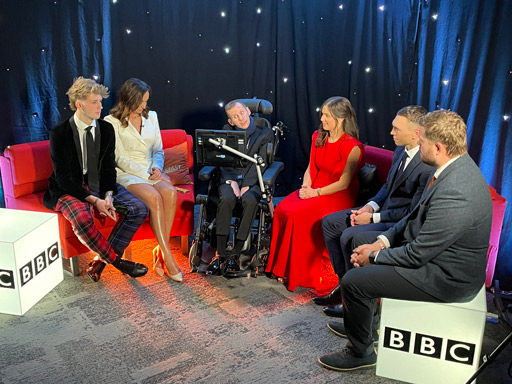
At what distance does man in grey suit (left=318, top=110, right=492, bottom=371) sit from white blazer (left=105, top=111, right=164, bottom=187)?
1898 millimetres

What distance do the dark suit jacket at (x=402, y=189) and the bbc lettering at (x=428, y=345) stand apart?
0.72 meters

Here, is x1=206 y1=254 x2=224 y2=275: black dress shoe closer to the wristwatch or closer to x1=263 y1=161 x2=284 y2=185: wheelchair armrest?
x1=263 y1=161 x2=284 y2=185: wheelchair armrest

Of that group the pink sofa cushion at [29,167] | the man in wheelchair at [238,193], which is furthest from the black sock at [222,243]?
the pink sofa cushion at [29,167]

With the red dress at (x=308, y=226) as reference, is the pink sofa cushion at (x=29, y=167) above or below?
above

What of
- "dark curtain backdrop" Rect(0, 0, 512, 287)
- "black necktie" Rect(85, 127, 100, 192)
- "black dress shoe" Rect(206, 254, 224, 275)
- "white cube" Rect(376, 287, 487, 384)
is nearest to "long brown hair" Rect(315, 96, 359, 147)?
"dark curtain backdrop" Rect(0, 0, 512, 287)

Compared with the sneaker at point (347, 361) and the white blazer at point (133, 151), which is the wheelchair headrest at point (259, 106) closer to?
the white blazer at point (133, 151)

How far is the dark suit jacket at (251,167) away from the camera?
376cm

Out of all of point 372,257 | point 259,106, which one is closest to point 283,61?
point 259,106

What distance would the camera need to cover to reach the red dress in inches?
136

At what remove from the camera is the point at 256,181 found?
375 cm

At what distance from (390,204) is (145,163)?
1833 millimetres

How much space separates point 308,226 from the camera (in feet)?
11.3

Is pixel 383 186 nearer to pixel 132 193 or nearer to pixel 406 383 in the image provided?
pixel 406 383

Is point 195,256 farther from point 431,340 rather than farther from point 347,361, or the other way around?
point 431,340
